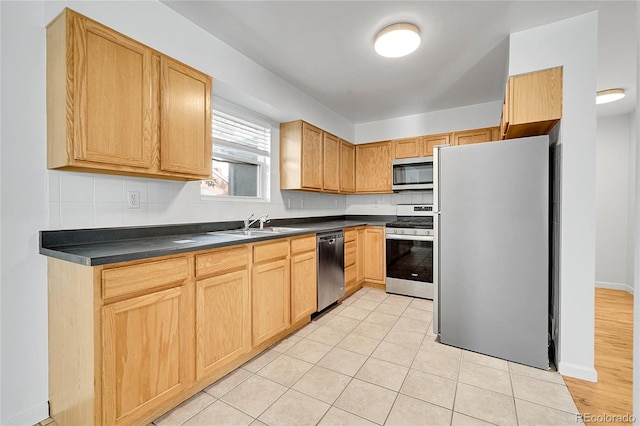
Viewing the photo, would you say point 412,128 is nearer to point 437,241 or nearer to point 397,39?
point 397,39

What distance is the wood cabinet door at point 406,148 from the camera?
13.8ft

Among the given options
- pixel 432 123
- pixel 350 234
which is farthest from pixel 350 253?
pixel 432 123

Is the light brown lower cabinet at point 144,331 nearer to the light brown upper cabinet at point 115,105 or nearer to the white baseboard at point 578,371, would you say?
the light brown upper cabinet at point 115,105

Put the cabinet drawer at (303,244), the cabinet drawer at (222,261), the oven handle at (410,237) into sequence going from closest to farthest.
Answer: the cabinet drawer at (222,261)
the cabinet drawer at (303,244)
the oven handle at (410,237)

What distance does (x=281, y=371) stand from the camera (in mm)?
2049

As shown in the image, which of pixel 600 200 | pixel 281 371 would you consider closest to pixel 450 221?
pixel 281 371

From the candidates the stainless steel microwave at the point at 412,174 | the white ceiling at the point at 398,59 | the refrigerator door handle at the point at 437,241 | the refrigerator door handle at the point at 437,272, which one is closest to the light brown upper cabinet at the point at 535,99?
the white ceiling at the point at 398,59

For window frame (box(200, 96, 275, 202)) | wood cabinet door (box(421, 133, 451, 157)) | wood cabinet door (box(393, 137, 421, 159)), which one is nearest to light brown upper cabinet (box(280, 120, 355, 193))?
window frame (box(200, 96, 275, 202))

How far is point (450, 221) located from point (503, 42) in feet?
5.11

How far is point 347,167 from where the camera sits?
14.7 ft

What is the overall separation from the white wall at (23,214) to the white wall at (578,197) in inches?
130

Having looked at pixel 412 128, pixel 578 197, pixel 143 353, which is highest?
pixel 412 128

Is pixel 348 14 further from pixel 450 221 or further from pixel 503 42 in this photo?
pixel 450 221

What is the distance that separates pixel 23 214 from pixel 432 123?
4.35 meters
